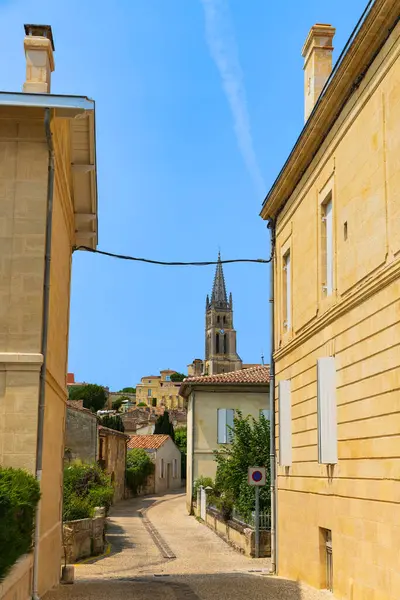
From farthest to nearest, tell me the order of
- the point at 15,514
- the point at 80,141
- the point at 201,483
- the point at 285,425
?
the point at 201,483, the point at 285,425, the point at 80,141, the point at 15,514

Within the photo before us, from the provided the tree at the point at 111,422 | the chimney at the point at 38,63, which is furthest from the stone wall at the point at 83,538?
the tree at the point at 111,422

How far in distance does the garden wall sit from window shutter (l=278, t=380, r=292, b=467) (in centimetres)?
667

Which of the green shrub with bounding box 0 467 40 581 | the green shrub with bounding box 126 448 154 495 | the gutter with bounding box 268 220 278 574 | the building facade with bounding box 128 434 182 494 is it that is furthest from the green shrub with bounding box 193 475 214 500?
the green shrub with bounding box 0 467 40 581

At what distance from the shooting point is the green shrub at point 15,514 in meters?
6.58

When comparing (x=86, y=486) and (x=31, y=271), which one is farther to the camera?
(x=86, y=486)

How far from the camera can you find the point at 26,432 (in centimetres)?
1030

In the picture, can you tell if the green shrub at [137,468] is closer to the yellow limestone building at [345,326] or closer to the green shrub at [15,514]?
the yellow limestone building at [345,326]

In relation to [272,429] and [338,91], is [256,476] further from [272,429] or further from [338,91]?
[338,91]

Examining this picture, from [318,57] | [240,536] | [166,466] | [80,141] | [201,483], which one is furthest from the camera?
[166,466]

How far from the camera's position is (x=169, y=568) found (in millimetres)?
19250

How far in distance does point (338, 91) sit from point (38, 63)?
15.6ft

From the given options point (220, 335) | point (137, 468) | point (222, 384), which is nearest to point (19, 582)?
point (222, 384)

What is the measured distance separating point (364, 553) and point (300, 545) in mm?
4148

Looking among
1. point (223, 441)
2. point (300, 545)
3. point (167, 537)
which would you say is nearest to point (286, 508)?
point (300, 545)
